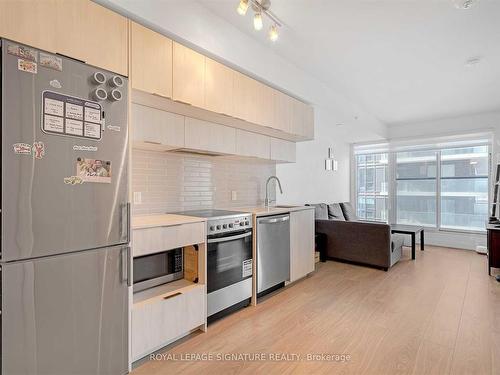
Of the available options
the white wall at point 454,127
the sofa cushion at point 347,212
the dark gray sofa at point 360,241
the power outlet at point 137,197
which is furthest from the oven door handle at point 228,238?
the white wall at point 454,127

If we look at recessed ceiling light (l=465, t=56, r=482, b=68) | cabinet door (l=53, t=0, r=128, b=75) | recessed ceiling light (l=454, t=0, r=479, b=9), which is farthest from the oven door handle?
recessed ceiling light (l=465, t=56, r=482, b=68)

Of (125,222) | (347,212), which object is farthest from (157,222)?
(347,212)

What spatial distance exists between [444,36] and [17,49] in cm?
358

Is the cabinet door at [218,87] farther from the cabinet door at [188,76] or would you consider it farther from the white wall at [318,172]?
the white wall at [318,172]

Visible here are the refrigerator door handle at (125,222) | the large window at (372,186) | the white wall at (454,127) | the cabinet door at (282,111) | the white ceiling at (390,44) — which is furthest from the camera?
the large window at (372,186)

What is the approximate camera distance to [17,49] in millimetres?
1382

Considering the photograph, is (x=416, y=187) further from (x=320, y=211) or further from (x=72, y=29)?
(x=72, y=29)

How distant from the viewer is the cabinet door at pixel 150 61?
194 centimetres

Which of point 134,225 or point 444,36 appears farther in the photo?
point 444,36

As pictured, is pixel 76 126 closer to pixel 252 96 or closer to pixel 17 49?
pixel 17 49

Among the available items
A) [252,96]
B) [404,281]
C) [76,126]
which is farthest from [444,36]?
[76,126]

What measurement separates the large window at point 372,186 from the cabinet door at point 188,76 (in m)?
5.82

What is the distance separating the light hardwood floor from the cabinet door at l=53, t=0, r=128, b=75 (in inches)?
82.1

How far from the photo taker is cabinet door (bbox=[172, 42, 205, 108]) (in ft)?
7.23
